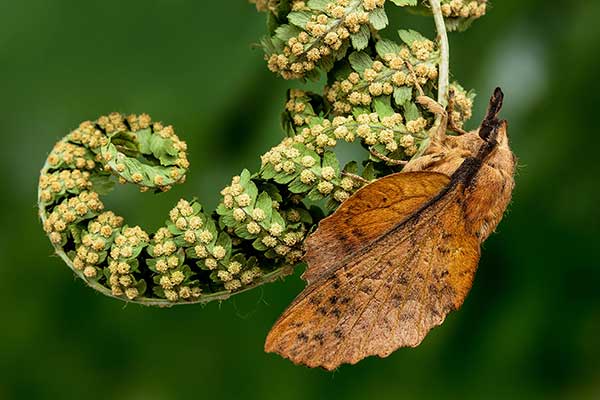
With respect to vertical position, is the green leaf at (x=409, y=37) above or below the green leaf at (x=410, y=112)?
above

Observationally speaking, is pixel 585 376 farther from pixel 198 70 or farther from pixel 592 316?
pixel 198 70

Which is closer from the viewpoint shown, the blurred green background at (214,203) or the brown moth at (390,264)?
the brown moth at (390,264)

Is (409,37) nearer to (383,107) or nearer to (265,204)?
(383,107)

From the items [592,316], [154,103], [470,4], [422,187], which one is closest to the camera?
[422,187]

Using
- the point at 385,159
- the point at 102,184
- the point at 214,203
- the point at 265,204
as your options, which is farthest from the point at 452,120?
the point at 214,203

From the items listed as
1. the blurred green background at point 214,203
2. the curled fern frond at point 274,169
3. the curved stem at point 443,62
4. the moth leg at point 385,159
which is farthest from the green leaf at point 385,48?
the blurred green background at point 214,203

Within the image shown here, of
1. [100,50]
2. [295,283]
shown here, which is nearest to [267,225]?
[295,283]

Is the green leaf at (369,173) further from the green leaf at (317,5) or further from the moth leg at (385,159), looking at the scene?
the green leaf at (317,5)
